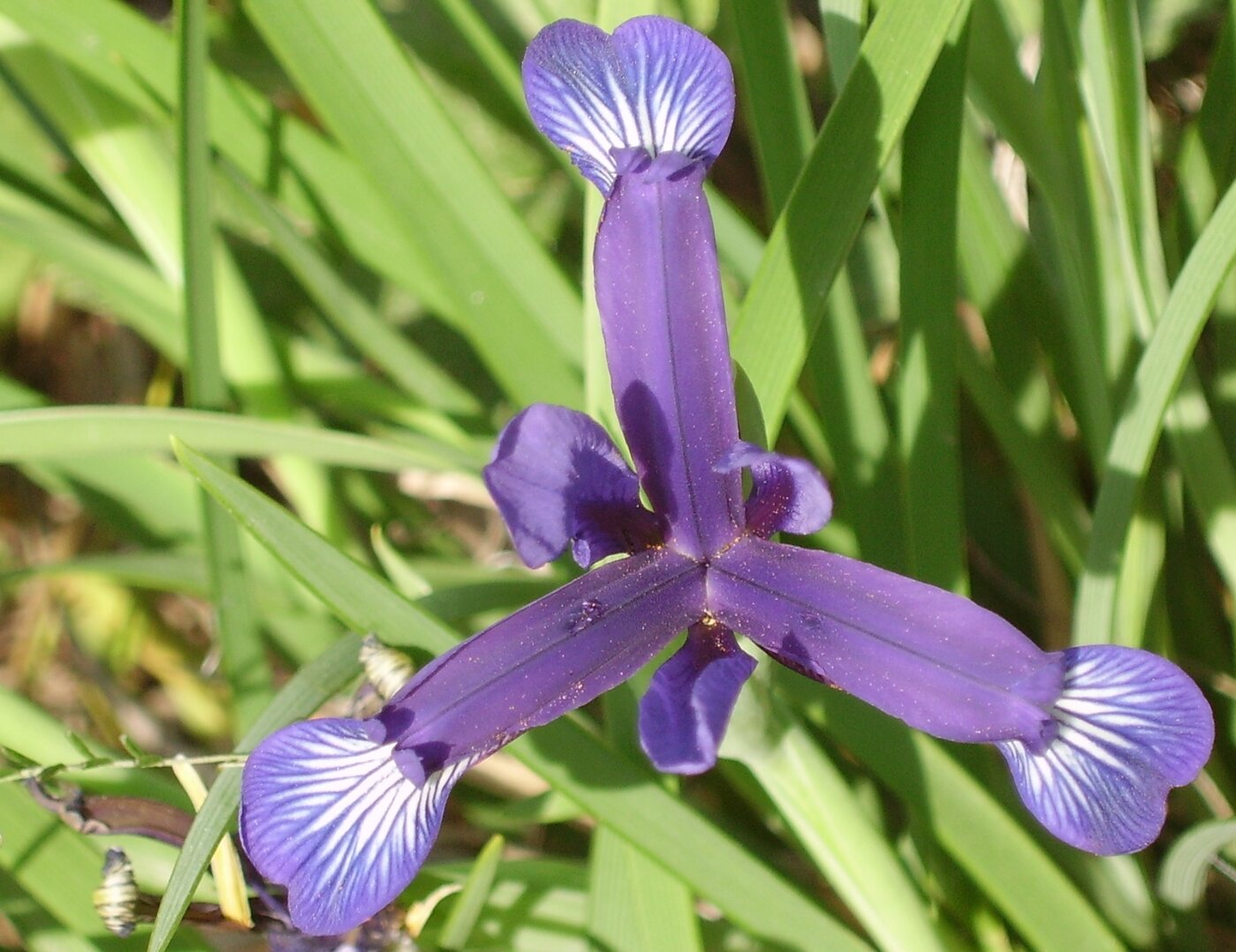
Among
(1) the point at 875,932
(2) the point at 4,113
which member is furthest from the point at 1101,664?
(2) the point at 4,113

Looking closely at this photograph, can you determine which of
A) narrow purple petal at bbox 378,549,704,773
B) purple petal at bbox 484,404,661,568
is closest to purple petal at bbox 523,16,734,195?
purple petal at bbox 484,404,661,568

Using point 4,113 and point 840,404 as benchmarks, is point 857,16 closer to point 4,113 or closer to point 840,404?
point 840,404

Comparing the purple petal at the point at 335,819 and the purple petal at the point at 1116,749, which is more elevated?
the purple petal at the point at 335,819

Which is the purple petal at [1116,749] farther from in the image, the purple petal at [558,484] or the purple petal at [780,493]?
the purple petal at [558,484]

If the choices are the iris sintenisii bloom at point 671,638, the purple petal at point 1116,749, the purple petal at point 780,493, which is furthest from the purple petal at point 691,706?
the purple petal at point 1116,749

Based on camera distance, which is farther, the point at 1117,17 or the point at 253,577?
the point at 253,577

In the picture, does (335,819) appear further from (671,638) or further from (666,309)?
(666,309)
